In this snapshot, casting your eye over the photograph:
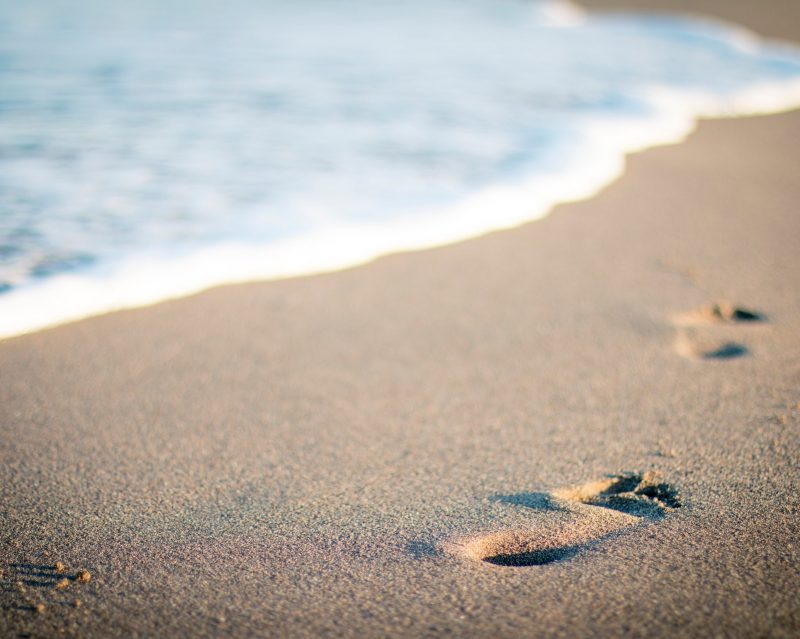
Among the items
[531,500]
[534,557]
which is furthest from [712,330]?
[534,557]

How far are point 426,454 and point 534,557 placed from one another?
44 cm

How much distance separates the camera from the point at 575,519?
1664 mm

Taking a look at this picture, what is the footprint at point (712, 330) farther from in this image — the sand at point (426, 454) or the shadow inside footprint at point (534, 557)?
the shadow inside footprint at point (534, 557)

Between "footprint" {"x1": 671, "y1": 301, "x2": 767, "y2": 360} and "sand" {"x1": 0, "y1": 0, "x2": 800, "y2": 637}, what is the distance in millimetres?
12

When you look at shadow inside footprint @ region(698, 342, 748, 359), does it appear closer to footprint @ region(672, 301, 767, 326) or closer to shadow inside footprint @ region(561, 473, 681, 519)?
footprint @ region(672, 301, 767, 326)

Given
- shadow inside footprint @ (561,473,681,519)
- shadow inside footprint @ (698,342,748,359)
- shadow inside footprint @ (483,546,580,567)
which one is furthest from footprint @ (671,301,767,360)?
shadow inside footprint @ (483,546,580,567)

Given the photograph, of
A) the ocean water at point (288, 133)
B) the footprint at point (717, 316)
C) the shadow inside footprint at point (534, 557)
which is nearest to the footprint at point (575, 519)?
the shadow inside footprint at point (534, 557)

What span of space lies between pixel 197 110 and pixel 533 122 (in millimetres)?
2322

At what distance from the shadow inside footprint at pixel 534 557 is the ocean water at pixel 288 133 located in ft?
5.47

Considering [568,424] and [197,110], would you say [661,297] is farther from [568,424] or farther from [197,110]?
[197,110]

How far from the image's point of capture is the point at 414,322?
2.60 meters

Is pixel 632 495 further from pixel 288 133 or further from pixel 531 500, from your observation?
pixel 288 133

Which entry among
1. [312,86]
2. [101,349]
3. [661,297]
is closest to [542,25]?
[312,86]

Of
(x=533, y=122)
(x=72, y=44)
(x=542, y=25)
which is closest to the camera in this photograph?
(x=533, y=122)
